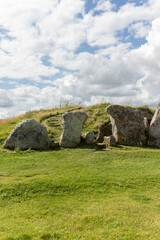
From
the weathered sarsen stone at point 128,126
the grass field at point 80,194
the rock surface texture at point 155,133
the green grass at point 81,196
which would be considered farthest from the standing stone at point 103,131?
the rock surface texture at point 155,133

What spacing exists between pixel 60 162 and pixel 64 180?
4.62 metres

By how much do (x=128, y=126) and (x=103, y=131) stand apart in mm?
2646

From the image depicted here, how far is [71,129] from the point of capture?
795 inches

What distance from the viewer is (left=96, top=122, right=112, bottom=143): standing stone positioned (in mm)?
20987

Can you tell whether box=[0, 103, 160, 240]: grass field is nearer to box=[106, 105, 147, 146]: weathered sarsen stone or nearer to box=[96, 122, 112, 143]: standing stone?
box=[106, 105, 147, 146]: weathered sarsen stone

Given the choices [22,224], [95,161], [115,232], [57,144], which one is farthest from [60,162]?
[115,232]

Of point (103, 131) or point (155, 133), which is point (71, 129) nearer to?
point (103, 131)

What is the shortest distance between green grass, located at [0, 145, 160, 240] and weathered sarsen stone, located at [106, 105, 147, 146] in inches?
116

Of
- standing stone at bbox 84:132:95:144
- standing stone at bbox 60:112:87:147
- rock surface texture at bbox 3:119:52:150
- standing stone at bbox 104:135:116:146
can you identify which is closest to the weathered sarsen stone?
standing stone at bbox 104:135:116:146

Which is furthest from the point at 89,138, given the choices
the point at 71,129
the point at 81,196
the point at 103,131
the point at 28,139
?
the point at 81,196

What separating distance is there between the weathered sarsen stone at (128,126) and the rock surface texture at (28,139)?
630 centimetres

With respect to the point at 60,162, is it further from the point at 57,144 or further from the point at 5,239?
the point at 5,239

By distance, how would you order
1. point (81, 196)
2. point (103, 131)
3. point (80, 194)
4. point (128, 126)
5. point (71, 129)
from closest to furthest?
1. point (81, 196)
2. point (80, 194)
3. point (71, 129)
4. point (128, 126)
5. point (103, 131)

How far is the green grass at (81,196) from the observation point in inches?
251
